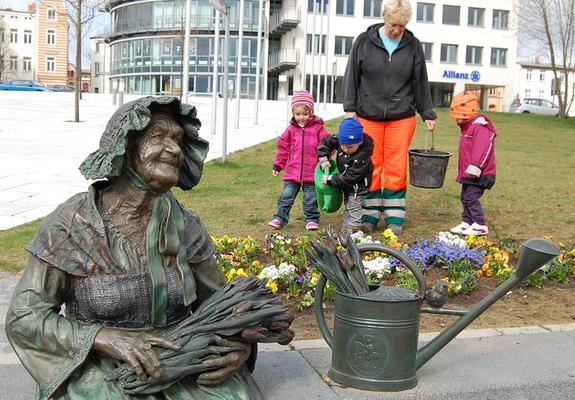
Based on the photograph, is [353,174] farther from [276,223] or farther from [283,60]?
[283,60]

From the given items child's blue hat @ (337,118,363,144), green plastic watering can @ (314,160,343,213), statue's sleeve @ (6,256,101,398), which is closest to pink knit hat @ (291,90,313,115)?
green plastic watering can @ (314,160,343,213)

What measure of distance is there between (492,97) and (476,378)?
221 ft

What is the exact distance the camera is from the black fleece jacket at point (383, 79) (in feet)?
23.5

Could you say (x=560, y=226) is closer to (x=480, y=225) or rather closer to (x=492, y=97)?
(x=480, y=225)

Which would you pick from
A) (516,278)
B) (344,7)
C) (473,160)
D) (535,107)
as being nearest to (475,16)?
(344,7)

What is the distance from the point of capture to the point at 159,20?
64062 mm

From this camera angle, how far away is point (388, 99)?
716 centimetres

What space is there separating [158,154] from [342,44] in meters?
57.0

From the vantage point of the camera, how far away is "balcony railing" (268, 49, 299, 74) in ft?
190

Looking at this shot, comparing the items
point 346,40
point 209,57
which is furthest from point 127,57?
point 346,40

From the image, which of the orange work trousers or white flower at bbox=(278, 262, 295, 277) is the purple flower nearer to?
white flower at bbox=(278, 262, 295, 277)

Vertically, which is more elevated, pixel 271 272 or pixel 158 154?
pixel 158 154

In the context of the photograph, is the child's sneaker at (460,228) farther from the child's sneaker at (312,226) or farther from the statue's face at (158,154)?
the statue's face at (158,154)

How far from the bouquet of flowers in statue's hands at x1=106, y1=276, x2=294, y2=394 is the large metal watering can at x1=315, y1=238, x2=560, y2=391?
2.24 feet
